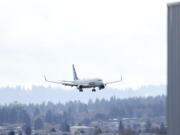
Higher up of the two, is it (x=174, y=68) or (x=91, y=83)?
(x=91, y=83)

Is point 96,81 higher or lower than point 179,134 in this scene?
higher

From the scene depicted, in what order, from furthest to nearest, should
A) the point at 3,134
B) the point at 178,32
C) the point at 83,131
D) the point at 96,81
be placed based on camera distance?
the point at 83,131 → the point at 3,134 → the point at 96,81 → the point at 178,32

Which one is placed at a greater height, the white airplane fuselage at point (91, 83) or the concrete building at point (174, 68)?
the white airplane fuselage at point (91, 83)

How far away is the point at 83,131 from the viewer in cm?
18862

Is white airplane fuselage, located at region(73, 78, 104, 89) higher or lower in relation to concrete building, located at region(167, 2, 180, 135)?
higher

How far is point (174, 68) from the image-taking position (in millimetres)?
24469

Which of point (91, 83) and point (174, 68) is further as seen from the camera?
point (91, 83)

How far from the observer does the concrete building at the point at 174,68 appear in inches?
957

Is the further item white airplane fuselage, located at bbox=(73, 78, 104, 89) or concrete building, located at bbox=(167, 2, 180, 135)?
white airplane fuselage, located at bbox=(73, 78, 104, 89)

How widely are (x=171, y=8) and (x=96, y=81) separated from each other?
91.6 m

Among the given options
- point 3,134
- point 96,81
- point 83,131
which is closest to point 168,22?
point 96,81

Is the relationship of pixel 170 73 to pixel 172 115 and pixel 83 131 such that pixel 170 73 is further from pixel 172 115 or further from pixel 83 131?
pixel 83 131

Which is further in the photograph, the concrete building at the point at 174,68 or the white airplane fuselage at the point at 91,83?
the white airplane fuselage at the point at 91,83

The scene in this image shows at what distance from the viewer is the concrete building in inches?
957
